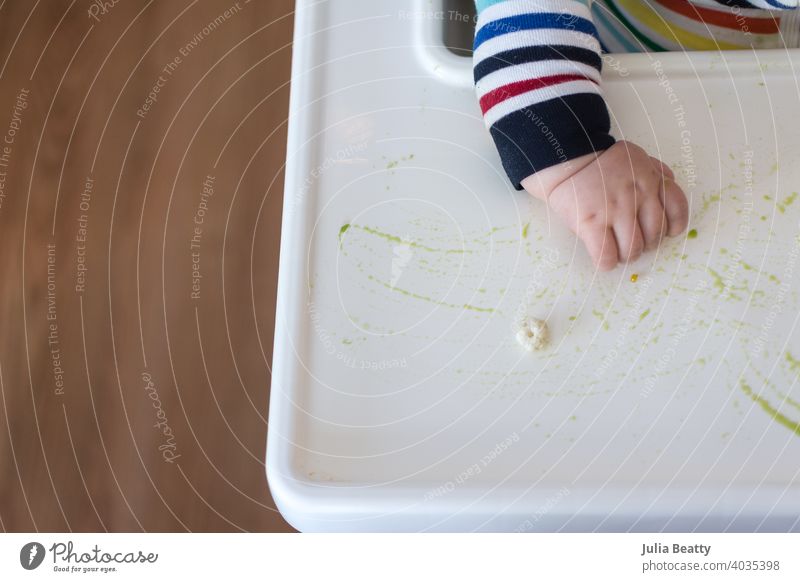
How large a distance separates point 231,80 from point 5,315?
371 mm

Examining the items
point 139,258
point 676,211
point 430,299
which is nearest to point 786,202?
point 676,211

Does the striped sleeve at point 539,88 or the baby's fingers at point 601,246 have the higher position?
the striped sleeve at point 539,88

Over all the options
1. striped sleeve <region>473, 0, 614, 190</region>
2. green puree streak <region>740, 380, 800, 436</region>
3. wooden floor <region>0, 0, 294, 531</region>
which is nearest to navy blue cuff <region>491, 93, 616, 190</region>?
striped sleeve <region>473, 0, 614, 190</region>

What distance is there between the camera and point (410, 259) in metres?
0.38

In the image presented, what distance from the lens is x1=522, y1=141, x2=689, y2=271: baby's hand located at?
0.37 meters

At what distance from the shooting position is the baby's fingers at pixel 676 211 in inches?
14.7

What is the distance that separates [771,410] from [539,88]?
0.62ft

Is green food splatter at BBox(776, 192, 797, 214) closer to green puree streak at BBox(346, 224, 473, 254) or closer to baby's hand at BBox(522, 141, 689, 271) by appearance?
baby's hand at BBox(522, 141, 689, 271)

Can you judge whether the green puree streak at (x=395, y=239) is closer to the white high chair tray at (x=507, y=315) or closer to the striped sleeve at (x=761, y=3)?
the white high chair tray at (x=507, y=315)

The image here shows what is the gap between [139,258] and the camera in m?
0.84

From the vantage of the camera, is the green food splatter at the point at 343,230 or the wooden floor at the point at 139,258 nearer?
the green food splatter at the point at 343,230

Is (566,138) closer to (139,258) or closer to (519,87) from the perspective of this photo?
(519,87)

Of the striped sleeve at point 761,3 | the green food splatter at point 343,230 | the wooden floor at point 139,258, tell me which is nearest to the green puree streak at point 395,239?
the green food splatter at point 343,230
